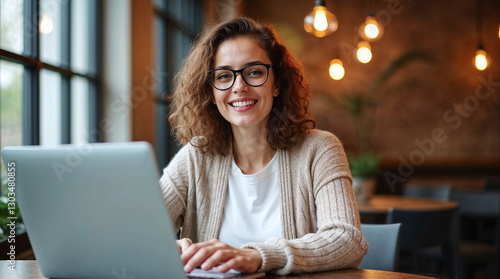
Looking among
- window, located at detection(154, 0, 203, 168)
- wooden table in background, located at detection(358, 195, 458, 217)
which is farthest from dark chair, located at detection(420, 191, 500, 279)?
window, located at detection(154, 0, 203, 168)

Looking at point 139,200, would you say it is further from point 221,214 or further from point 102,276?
point 221,214

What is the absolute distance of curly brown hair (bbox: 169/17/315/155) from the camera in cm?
167

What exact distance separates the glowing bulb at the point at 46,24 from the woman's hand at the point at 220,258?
6.09 feet

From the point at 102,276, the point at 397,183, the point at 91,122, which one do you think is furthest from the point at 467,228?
the point at 102,276

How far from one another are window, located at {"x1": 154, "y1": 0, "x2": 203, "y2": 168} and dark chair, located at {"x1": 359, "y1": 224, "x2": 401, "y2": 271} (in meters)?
2.81

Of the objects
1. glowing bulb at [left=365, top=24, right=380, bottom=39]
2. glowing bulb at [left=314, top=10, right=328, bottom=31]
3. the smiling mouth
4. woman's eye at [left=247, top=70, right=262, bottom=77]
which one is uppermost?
glowing bulb at [left=365, top=24, right=380, bottom=39]

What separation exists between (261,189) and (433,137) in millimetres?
5505

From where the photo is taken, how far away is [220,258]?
3.56ft

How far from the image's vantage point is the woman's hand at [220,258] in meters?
1.08

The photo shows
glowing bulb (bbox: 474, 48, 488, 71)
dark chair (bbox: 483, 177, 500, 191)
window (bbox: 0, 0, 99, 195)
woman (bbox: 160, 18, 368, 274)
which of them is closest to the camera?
woman (bbox: 160, 18, 368, 274)

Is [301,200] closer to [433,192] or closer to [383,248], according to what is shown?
[383,248]

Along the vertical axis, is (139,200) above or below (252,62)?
below

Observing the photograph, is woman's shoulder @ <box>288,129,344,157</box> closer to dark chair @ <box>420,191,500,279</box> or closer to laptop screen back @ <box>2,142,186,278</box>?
laptop screen back @ <box>2,142,186,278</box>

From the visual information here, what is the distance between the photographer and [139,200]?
3.04ft
